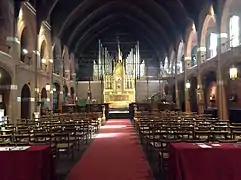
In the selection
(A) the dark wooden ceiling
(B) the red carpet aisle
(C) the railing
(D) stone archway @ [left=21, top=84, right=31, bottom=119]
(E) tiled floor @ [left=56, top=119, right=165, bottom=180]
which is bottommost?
(E) tiled floor @ [left=56, top=119, right=165, bottom=180]

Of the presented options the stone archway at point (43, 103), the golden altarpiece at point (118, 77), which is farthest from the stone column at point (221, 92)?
the golden altarpiece at point (118, 77)

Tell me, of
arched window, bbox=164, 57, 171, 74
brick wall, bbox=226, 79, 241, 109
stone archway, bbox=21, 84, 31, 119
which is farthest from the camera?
arched window, bbox=164, 57, 171, 74

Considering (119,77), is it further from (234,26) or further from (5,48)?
(5,48)

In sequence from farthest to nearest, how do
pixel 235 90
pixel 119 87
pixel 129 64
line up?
pixel 129 64 → pixel 119 87 → pixel 235 90

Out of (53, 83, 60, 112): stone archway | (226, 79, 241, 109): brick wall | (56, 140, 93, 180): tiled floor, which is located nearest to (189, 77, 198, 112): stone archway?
(226, 79, 241, 109): brick wall

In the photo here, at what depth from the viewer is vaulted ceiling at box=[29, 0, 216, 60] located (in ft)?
96.6

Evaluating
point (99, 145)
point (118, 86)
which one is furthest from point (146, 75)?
point (99, 145)

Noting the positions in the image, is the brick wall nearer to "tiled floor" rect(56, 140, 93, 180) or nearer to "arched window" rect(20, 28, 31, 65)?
"tiled floor" rect(56, 140, 93, 180)

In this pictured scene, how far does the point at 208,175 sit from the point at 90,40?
4030cm

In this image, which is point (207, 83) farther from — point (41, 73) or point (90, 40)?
point (90, 40)

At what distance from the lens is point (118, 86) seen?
129ft

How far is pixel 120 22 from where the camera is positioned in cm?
4272

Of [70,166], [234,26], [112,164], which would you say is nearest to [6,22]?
[70,166]

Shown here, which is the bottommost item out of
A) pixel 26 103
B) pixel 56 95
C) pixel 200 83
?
pixel 26 103
